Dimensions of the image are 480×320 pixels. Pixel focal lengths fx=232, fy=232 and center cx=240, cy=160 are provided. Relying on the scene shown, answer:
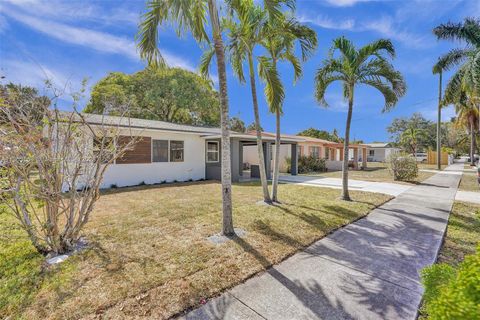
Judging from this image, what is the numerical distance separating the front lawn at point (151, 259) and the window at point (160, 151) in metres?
5.22

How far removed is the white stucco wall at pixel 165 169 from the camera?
1112 cm

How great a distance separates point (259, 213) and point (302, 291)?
11.9 ft

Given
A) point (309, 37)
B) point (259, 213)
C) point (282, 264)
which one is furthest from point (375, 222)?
point (309, 37)

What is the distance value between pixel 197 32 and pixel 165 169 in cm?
866

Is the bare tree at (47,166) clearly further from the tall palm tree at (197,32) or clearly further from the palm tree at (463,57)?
the palm tree at (463,57)

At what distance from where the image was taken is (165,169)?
1273 cm

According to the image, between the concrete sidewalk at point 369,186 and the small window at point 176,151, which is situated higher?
the small window at point 176,151

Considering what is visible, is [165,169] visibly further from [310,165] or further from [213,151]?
[310,165]

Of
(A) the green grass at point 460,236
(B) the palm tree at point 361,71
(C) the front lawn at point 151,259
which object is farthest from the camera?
(B) the palm tree at point 361,71

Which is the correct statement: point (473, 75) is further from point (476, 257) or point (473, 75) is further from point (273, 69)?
point (476, 257)

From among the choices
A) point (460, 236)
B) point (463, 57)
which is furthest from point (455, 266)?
point (463, 57)

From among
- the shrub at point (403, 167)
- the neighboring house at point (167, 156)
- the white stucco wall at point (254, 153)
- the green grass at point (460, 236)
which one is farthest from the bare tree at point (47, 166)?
the white stucco wall at point (254, 153)

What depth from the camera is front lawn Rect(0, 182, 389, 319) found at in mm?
2799

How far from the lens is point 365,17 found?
937 cm
